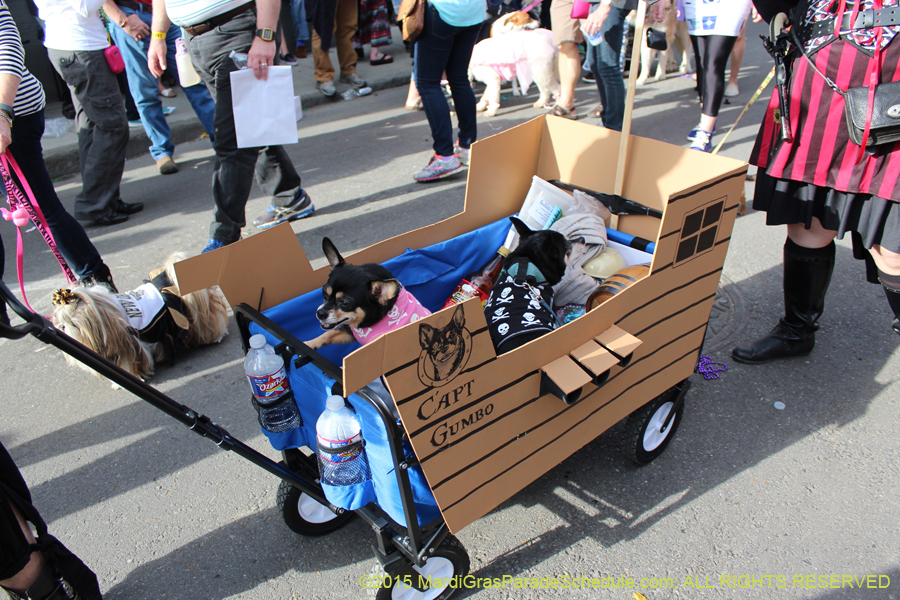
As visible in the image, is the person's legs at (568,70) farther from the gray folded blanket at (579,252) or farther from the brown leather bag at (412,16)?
the gray folded blanket at (579,252)

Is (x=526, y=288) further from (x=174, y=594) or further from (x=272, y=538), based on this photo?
(x=174, y=594)

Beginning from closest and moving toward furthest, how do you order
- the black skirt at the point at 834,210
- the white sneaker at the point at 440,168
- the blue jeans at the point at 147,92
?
the black skirt at the point at 834,210 < the white sneaker at the point at 440,168 < the blue jeans at the point at 147,92

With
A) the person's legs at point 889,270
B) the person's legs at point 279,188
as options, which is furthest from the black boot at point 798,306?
the person's legs at point 279,188

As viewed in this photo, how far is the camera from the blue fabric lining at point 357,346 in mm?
1533

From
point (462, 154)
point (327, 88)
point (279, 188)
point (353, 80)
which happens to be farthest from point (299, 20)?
point (279, 188)

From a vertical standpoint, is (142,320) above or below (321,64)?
below

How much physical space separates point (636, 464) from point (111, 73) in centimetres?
440

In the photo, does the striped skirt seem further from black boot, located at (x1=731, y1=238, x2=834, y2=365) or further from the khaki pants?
the khaki pants

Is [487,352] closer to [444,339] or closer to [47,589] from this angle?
[444,339]

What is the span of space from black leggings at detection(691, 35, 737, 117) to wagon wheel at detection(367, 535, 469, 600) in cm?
390

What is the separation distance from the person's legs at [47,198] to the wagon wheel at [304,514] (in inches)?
79.3

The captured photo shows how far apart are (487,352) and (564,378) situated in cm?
28

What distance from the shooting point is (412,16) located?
412 centimetres

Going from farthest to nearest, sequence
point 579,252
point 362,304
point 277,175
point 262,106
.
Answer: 1. point 277,175
2. point 262,106
3. point 579,252
4. point 362,304
